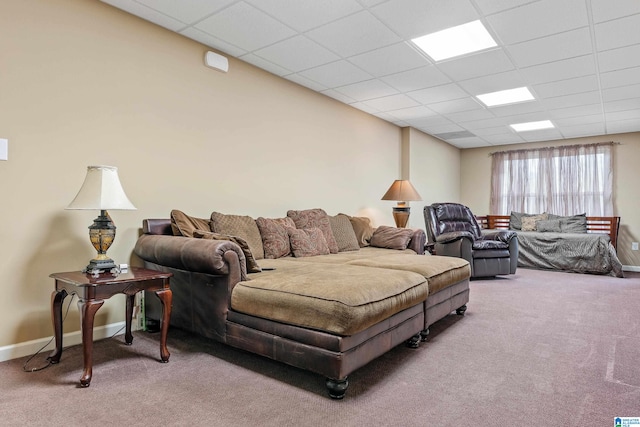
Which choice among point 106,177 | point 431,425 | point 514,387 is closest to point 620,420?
point 514,387

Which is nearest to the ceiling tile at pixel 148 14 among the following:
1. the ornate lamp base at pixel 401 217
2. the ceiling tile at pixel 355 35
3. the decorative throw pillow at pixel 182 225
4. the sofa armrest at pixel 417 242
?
the ceiling tile at pixel 355 35

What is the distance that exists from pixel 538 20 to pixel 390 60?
4.13 feet

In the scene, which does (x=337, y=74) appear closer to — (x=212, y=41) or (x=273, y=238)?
(x=212, y=41)

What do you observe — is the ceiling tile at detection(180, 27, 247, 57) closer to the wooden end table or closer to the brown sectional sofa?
the brown sectional sofa

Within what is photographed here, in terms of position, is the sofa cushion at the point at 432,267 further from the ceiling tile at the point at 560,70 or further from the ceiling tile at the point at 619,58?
the ceiling tile at the point at 619,58

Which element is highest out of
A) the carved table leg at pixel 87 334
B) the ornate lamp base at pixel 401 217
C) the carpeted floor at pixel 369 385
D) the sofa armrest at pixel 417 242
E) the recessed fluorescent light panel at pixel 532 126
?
the recessed fluorescent light panel at pixel 532 126

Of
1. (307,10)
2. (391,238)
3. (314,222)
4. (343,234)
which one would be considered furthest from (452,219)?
(307,10)

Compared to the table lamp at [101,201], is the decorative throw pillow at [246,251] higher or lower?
lower

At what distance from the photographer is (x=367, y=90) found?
4582 mm

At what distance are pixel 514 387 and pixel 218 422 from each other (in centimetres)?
148

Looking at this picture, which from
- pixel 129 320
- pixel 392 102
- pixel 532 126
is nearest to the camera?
pixel 129 320

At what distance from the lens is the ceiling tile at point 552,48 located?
10.3 feet

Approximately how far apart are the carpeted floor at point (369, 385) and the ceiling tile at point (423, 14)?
2.38 meters

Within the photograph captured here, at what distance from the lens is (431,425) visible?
1.61 metres
